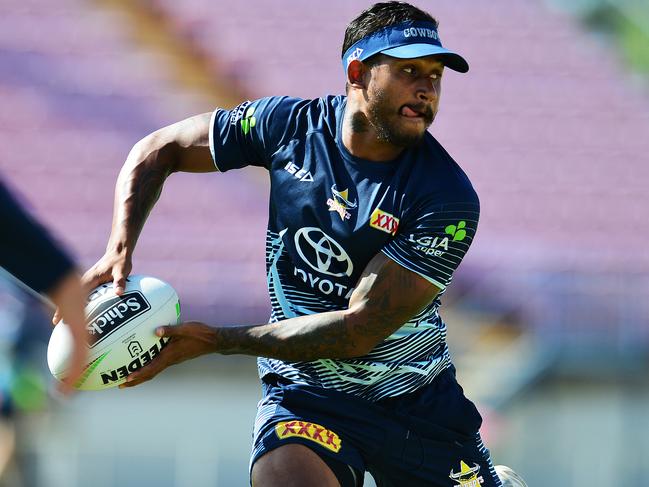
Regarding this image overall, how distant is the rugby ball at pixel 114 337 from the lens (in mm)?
4320

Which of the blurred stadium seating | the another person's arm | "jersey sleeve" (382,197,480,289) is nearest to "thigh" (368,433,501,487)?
"jersey sleeve" (382,197,480,289)

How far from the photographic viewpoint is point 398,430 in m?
4.59

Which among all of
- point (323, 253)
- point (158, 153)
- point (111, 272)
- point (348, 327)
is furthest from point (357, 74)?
point (111, 272)

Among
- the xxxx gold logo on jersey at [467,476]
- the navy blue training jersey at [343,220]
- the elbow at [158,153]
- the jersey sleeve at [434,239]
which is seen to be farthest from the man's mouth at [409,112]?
the xxxx gold logo on jersey at [467,476]

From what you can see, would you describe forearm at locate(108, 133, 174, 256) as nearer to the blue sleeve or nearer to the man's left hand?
the man's left hand

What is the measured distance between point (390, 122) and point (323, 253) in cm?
56

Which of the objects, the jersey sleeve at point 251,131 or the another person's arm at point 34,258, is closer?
the another person's arm at point 34,258

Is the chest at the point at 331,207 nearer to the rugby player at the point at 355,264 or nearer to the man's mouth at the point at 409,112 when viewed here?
the rugby player at the point at 355,264

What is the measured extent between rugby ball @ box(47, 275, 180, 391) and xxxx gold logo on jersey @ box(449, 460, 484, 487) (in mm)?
1283

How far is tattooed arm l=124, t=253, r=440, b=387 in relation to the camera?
170 inches

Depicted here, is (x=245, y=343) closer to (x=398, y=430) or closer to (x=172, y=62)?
(x=398, y=430)

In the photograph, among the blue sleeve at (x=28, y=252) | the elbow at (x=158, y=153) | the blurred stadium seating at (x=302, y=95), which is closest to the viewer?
the blue sleeve at (x=28, y=252)

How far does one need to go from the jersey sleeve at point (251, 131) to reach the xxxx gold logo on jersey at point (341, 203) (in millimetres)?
353

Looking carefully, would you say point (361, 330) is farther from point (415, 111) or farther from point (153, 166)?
point (153, 166)
